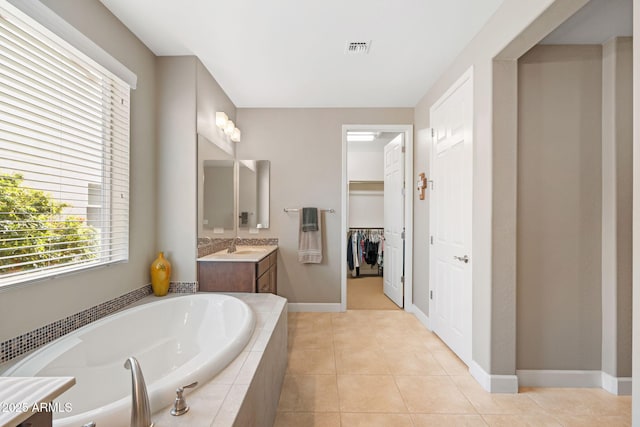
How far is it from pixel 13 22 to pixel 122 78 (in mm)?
700

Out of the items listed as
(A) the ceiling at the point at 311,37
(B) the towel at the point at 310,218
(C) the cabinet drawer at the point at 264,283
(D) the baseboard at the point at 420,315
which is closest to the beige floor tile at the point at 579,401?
(D) the baseboard at the point at 420,315

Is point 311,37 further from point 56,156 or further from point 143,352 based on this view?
point 143,352

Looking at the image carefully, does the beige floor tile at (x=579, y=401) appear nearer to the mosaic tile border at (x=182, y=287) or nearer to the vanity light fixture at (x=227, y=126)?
the mosaic tile border at (x=182, y=287)

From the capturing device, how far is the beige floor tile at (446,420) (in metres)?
1.71

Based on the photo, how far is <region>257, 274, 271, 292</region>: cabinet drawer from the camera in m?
2.71

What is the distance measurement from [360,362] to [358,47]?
2.46 metres

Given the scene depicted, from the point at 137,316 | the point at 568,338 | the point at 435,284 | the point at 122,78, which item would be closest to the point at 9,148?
the point at 122,78

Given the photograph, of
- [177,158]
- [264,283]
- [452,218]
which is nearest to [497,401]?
[452,218]

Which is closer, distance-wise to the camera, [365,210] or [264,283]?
[264,283]

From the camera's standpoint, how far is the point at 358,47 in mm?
2328

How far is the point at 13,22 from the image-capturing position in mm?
1331

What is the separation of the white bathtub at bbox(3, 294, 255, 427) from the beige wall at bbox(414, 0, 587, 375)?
1560mm

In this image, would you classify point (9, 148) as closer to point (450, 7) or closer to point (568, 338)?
point (450, 7)

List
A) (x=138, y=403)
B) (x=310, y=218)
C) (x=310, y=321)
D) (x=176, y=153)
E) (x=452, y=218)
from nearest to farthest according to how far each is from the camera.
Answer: (x=138, y=403)
(x=176, y=153)
(x=452, y=218)
(x=310, y=321)
(x=310, y=218)
